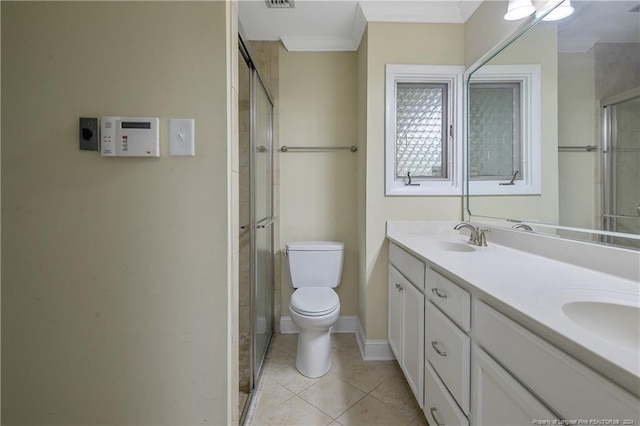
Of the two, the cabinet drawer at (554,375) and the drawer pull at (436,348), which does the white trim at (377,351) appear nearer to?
the drawer pull at (436,348)

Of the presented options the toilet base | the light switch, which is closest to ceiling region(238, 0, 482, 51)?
the light switch

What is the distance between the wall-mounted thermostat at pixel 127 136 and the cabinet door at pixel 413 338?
1309 mm

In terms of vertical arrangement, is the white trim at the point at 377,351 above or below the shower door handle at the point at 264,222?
below

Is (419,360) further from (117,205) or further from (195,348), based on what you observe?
(117,205)

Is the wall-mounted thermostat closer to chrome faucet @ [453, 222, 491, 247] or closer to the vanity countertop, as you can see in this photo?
the vanity countertop

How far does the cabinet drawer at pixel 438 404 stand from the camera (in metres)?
0.95

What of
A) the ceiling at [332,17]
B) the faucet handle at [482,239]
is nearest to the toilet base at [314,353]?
the faucet handle at [482,239]

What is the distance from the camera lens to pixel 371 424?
1334 mm

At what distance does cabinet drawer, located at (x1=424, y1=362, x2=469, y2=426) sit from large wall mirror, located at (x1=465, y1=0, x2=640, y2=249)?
2.72ft

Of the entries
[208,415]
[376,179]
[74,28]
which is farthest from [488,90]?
[208,415]

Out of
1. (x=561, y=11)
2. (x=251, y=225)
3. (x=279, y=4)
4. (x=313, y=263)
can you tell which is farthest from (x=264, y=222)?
(x=561, y=11)

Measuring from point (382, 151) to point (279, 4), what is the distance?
1210 millimetres

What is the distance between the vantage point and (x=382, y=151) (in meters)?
1.85

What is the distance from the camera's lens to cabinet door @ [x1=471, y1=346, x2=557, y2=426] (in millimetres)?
630
